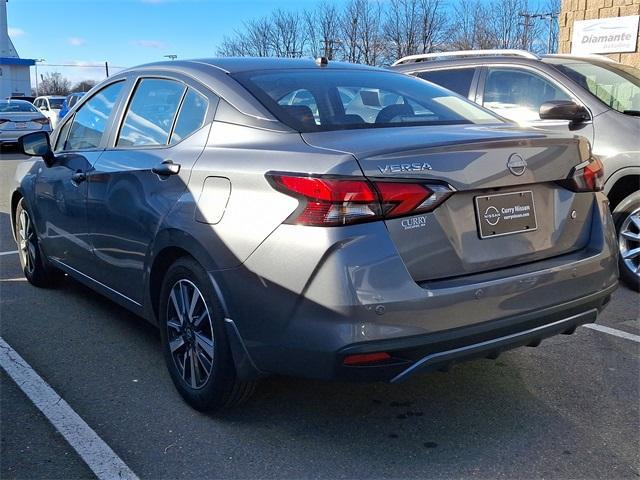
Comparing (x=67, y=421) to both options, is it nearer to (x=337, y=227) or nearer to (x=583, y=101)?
(x=337, y=227)

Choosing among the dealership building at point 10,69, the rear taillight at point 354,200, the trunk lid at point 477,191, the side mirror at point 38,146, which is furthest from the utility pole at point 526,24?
the dealership building at point 10,69

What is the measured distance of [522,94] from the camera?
598 centimetres

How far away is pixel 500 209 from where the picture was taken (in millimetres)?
2850

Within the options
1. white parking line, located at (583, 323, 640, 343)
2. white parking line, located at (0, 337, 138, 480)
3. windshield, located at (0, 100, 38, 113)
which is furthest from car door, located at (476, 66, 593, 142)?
windshield, located at (0, 100, 38, 113)

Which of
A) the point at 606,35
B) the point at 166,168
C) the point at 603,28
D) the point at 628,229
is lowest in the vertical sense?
the point at 628,229

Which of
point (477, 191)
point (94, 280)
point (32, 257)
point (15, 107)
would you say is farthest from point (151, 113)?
point (15, 107)

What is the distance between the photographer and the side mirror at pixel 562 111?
5031mm

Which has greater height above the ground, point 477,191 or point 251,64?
point 251,64

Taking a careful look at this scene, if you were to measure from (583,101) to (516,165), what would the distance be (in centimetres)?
302

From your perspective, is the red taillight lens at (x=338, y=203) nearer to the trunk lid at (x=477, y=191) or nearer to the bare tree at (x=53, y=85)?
the trunk lid at (x=477, y=191)

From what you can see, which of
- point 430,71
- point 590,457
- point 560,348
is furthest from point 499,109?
point 590,457

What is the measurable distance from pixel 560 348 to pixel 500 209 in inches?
67.6

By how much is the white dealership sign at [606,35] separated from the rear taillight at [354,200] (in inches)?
423

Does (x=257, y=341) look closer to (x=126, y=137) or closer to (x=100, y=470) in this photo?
(x=100, y=470)
